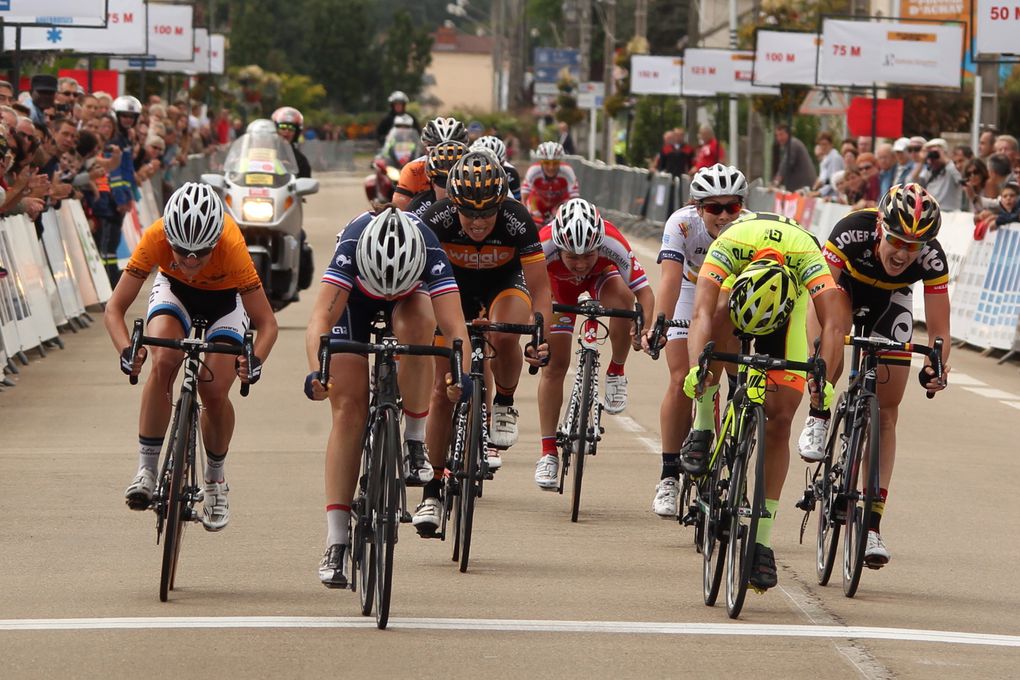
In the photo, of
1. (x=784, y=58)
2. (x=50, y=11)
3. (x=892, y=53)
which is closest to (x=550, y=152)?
(x=50, y=11)

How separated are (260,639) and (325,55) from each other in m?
130

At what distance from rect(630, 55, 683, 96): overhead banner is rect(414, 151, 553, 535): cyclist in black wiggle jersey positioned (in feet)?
112

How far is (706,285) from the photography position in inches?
369

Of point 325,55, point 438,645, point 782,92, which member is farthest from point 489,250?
point 325,55

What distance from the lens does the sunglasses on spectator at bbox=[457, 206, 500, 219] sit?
400 inches

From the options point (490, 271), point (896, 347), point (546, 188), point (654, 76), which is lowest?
point (896, 347)

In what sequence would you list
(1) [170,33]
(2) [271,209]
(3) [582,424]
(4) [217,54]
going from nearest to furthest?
(3) [582,424] < (2) [271,209] < (1) [170,33] < (4) [217,54]

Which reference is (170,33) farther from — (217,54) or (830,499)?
(830,499)

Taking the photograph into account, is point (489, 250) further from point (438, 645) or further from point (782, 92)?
point (782, 92)

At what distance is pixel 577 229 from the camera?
11.8 meters

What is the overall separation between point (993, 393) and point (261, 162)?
8.65m

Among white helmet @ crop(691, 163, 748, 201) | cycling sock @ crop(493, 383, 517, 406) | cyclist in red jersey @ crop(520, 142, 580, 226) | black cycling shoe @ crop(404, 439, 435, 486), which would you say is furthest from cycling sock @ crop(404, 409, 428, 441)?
cyclist in red jersey @ crop(520, 142, 580, 226)

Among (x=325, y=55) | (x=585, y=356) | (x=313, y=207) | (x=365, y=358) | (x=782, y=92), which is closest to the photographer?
(x=365, y=358)

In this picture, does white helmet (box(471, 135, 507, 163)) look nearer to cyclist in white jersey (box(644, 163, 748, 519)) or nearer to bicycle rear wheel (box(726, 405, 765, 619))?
cyclist in white jersey (box(644, 163, 748, 519))
